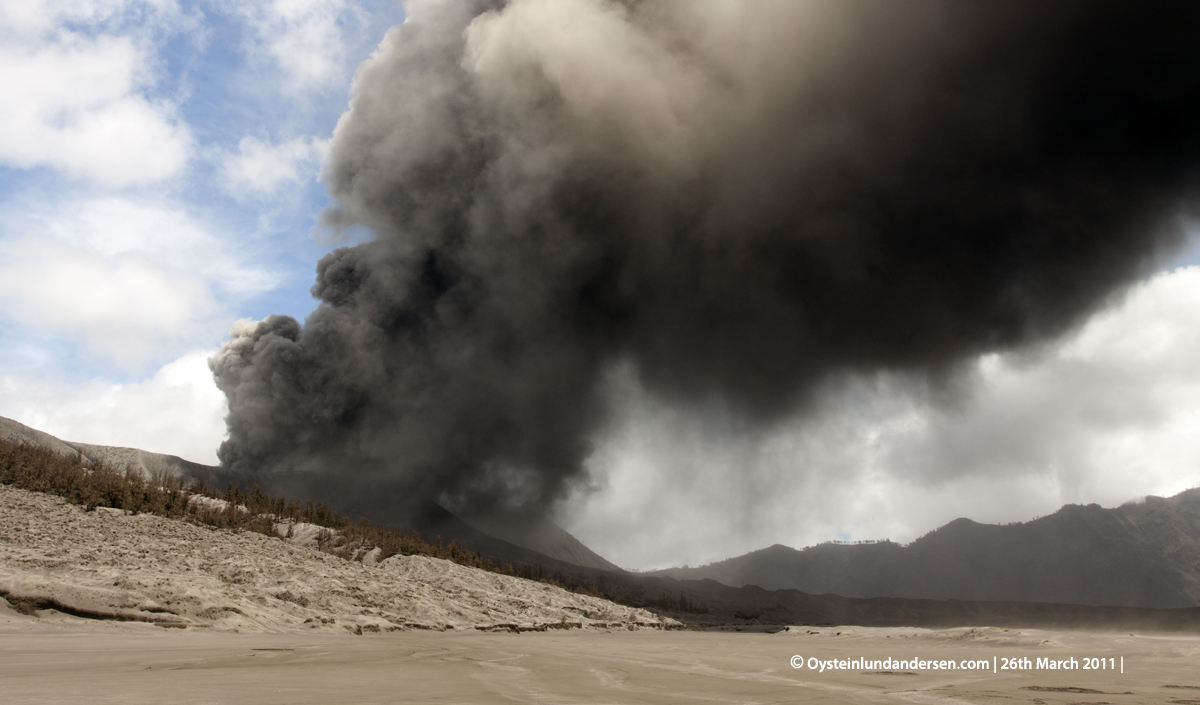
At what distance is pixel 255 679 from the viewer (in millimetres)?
5734

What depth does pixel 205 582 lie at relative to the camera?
1521cm

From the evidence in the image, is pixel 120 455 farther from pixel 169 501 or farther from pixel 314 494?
pixel 169 501

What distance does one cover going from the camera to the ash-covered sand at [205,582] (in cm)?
1224

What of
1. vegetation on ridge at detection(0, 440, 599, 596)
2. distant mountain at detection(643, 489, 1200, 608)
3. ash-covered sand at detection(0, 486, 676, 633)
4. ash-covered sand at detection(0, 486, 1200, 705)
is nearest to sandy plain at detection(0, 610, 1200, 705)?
ash-covered sand at detection(0, 486, 1200, 705)

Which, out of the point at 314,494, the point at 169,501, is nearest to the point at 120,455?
the point at 314,494

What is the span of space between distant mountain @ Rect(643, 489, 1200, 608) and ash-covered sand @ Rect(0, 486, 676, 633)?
86910 mm

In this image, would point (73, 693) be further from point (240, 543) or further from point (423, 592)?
point (423, 592)

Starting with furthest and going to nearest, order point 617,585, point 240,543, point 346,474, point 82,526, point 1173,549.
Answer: point 1173,549 < point 346,474 < point 617,585 < point 240,543 < point 82,526

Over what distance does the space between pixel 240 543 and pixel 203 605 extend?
22.9 ft

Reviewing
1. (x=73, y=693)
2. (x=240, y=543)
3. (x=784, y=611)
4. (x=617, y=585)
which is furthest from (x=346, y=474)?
(x=73, y=693)

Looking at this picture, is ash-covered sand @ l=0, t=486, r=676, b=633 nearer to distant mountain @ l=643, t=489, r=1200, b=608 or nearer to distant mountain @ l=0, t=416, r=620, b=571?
distant mountain @ l=0, t=416, r=620, b=571

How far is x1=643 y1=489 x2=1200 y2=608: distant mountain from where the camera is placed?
3120 inches

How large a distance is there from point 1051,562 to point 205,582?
105724 mm

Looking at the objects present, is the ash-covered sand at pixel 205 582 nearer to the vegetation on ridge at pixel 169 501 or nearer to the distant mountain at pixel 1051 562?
the vegetation on ridge at pixel 169 501
